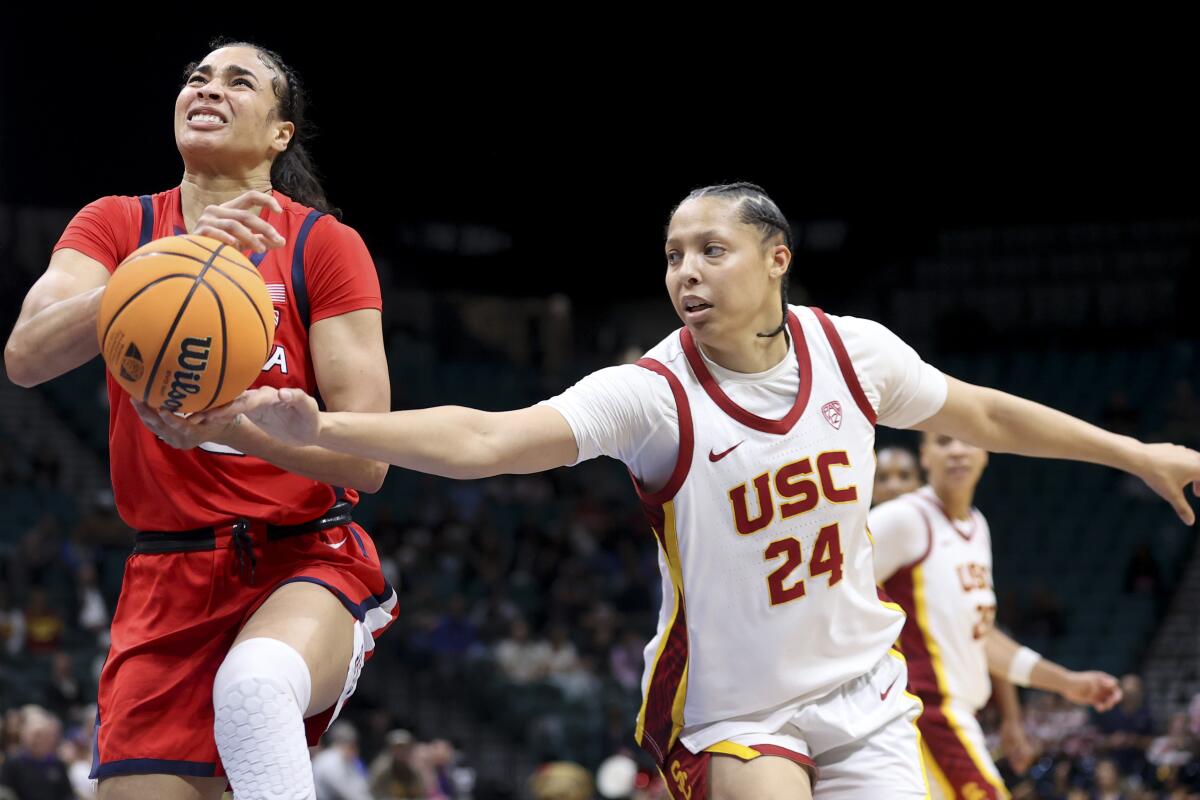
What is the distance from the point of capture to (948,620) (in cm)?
584

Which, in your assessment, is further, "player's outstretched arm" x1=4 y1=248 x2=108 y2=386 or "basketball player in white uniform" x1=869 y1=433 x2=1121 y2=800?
"basketball player in white uniform" x1=869 y1=433 x2=1121 y2=800

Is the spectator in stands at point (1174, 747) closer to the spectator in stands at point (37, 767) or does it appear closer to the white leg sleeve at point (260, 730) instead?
the spectator in stands at point (37, 767)

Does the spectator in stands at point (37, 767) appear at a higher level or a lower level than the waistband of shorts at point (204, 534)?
lower

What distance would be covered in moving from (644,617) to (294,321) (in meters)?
12.0

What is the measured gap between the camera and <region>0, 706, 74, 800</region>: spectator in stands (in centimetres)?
987

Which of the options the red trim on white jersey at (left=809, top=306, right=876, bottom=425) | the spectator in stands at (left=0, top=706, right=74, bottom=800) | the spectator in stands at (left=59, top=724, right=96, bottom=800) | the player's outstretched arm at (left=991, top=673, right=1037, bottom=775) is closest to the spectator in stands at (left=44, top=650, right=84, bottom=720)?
the spectator in stands at (left=59, top=724, right=96, bottom=800)

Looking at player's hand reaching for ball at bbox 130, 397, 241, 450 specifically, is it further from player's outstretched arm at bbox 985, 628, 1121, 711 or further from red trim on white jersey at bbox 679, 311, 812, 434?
player's outstretched arm at bbox 985, 628, 1121, 711

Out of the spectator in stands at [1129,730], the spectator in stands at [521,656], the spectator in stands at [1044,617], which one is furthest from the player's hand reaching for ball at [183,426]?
the spectator in stands at [1044,617]

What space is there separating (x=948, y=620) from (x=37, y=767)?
22.5 feet

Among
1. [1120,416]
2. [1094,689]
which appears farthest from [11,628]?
[1120,416]

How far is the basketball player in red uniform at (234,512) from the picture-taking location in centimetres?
316

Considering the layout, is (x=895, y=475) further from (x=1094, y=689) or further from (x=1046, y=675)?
(x=1094, y=689)

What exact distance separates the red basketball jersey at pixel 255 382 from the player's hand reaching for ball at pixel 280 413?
2.04ft

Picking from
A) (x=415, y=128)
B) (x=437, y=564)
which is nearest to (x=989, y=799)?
(x=437, y=564)
